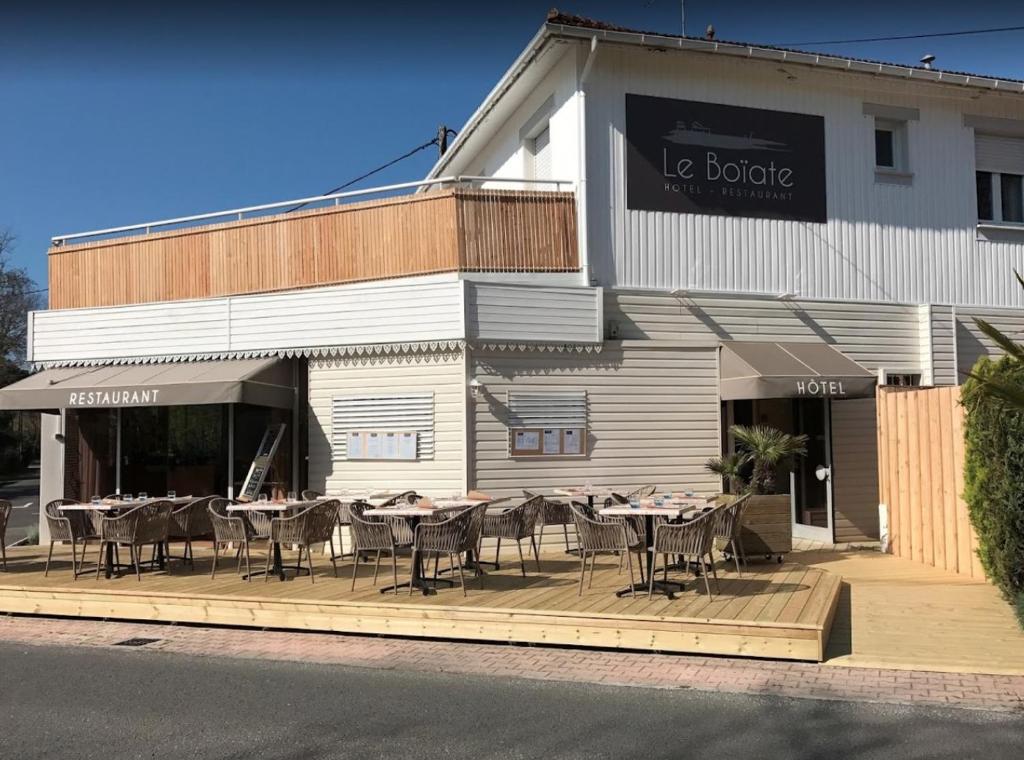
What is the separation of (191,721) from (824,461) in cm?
1005

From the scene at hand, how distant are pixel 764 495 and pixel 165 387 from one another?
7872 millimetres

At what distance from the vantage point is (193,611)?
28.7ft

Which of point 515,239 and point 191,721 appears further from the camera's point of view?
point 515,239

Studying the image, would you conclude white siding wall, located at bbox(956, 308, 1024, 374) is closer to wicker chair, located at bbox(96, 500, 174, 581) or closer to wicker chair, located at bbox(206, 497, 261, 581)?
wicker chair, located at bbox(206, 497, 261, 581)

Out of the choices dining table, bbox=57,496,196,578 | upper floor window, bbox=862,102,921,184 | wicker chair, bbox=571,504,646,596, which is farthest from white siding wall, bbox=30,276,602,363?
upper floor window, bbox=862,102,921,184

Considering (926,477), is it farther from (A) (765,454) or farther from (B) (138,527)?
(B) (138,527)

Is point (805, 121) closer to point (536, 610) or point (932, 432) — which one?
point (932, 432)

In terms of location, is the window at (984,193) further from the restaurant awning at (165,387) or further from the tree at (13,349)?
the tree at (13,349)

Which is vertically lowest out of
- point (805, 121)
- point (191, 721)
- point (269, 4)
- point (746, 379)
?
point (191, 721)

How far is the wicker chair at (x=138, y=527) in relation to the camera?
9703 millimetres

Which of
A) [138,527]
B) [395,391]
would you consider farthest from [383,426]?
[138,527]

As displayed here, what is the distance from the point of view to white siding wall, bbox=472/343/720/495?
12094 mm

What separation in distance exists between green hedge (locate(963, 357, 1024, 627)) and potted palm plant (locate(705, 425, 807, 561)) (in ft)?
6.79

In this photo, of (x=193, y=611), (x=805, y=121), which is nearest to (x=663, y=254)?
(x=805, y=121)
